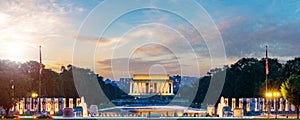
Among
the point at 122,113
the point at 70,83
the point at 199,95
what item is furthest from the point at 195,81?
the point at 122,113

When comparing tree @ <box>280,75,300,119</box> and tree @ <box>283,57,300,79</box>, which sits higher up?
tree @ <box>283,57,300,79</box>

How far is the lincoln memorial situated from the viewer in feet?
397

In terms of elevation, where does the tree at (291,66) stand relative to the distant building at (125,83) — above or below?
above

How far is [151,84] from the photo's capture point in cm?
12356

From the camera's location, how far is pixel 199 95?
95.4 meters

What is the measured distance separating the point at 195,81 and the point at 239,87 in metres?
21.9

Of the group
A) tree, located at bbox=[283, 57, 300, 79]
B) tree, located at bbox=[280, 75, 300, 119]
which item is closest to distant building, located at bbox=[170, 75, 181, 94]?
tree, located at bbox=[283, 57, 300, 79]

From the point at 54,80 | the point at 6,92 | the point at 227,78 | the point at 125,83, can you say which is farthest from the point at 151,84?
the point at 6,92

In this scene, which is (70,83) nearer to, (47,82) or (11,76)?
(47,82)

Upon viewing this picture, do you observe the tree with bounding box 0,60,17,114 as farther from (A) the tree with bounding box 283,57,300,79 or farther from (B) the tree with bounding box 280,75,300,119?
(A) the tree with bounding box 283,57,300,79

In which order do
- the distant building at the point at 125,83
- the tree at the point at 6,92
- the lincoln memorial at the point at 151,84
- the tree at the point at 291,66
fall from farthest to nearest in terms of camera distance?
the distant building at the point at 125,83
the lincoln memorial at the point at 151,84
the tree at the point at 291,66
the tree at the point at 6,92

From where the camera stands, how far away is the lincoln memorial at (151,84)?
12087 cm

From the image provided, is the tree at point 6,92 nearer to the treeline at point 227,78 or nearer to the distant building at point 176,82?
the treeline at point 227,78

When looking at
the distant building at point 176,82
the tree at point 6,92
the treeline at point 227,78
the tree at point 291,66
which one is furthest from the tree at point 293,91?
the distant building at point 176,82
